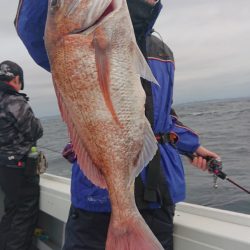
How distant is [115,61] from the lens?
1.74 metres

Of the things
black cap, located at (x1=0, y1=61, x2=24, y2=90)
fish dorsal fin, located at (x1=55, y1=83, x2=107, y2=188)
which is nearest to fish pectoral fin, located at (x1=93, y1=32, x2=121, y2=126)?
fish dorsal fin, located at (x1=55, y1=83, x2=107, y2=188)

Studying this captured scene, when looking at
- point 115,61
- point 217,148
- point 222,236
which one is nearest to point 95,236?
point 222,236

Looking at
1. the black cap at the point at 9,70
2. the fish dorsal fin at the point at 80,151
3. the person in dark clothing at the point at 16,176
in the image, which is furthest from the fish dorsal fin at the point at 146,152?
the black cap at the point at 9,70

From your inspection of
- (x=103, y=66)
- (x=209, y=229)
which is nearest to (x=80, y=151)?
(x=103, y=66)

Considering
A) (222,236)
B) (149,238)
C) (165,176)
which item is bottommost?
(222,236)

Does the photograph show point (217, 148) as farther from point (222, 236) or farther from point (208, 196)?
point (222, 236)

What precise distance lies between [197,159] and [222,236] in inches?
22.1

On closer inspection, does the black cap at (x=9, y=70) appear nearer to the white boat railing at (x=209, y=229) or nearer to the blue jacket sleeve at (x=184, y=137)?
the white boat railing at (x=209, y=229)

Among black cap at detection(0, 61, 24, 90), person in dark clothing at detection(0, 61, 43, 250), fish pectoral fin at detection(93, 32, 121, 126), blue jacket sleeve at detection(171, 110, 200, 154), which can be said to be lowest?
person in dark clothing at detection(0, 61, 43, 250)

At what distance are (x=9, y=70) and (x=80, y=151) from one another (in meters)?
3.88

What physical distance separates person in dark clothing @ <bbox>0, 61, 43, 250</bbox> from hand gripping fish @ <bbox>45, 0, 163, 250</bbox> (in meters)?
3.39

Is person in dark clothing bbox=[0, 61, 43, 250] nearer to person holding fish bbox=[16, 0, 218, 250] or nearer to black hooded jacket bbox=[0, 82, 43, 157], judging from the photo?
black hooded jacket bbox=[0, 82, 43, 157]

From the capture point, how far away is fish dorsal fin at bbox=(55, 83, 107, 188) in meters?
1.80

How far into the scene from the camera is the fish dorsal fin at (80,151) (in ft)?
5.92
